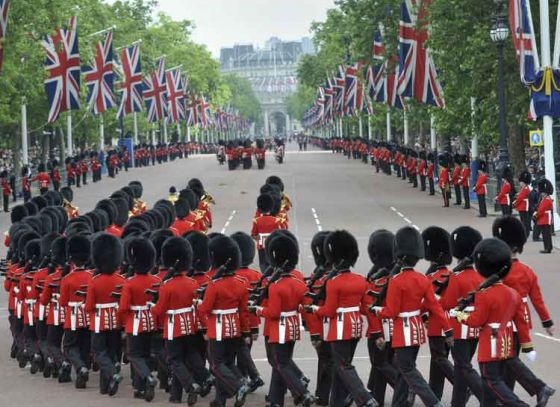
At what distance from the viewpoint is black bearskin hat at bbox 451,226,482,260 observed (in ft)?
43.7

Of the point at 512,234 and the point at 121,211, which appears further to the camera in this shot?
the point at 121,211

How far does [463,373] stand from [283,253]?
2104 millimetres

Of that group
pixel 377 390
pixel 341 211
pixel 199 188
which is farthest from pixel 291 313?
pixel 341 211

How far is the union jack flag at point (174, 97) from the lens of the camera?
81812 millimetres

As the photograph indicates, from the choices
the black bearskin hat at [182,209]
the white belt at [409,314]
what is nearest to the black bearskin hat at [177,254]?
the white belt at [409,314]

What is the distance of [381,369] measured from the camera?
12.9 metres

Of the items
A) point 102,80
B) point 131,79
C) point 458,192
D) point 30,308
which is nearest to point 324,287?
point 30,308

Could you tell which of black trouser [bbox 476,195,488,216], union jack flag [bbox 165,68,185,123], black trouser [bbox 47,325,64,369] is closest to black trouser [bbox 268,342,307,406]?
black trouser [bbox 47,325,64,369]

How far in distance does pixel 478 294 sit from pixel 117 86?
7037 centimetres

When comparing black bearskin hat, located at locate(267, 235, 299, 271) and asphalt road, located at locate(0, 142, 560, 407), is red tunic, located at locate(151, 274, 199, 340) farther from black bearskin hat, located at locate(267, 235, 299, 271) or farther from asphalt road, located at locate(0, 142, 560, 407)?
black bearskin hat, located at locate(267, 235, 299, 271)

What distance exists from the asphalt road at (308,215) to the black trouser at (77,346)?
0.30 metres

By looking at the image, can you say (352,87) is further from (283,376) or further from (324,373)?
(283,376)

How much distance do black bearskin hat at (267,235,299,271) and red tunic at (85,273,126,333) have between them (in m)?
2.10

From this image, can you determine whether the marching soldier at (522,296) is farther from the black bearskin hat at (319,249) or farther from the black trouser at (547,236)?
the black trouser at (547,236)
